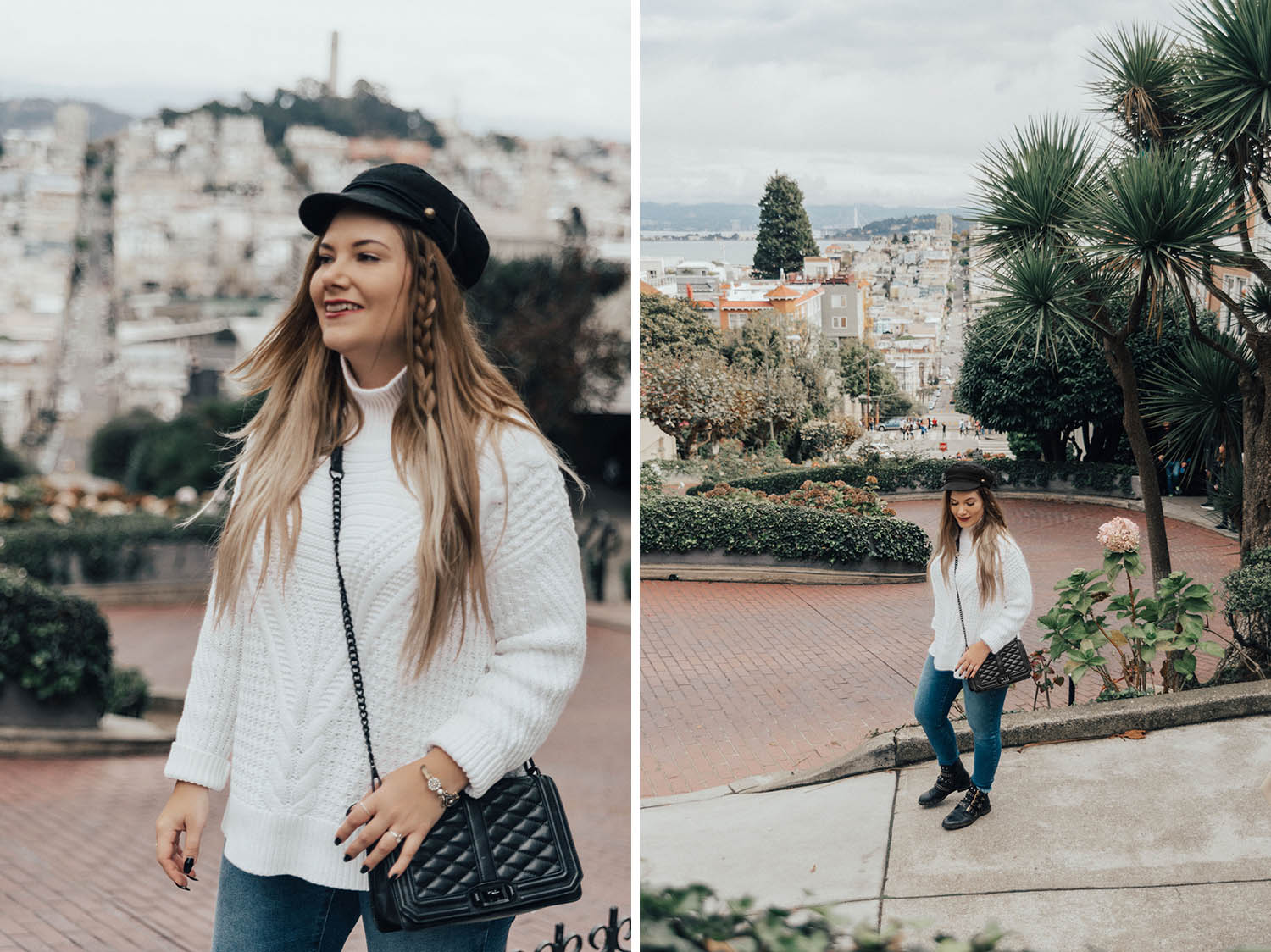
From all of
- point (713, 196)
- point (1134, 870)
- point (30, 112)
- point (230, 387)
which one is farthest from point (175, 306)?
point (1134, 870)

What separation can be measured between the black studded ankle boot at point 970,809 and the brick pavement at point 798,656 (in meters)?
0.30

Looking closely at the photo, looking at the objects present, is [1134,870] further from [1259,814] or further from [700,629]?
[700,629]

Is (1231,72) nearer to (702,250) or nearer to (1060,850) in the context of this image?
(702,250)

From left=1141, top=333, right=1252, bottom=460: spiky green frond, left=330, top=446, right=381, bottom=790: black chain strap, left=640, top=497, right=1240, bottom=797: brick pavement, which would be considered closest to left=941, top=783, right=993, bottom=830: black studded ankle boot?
left=640, top=497, right=1240, bottom=797: brick pavement

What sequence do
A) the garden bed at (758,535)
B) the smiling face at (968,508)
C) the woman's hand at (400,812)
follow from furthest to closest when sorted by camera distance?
1. the garden bed at (758,535)
2. the smiling face at (968,508)
3. the woman's hand at (400,812)

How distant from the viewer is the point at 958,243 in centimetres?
370

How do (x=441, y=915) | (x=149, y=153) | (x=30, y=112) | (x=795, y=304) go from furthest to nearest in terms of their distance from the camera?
(x=149, y=153) < (x=30, y=112) < (x=795, y=304) < (x=441, y=915)

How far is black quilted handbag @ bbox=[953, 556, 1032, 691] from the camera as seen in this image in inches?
134

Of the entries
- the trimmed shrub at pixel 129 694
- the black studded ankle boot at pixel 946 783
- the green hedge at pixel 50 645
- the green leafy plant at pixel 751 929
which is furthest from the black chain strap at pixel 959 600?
the trimmed shrub at pixel 129 694

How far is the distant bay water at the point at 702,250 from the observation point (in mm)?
4008

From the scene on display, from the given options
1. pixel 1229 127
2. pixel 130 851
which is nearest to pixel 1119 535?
pixel 1229 127

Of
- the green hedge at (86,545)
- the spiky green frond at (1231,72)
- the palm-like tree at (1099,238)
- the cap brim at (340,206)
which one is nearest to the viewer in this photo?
the cap brim at (340,206)

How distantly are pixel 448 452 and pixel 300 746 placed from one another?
492 millimetres

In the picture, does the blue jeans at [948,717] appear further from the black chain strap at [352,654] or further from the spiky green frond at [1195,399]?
the black chain strap at [352,654]
